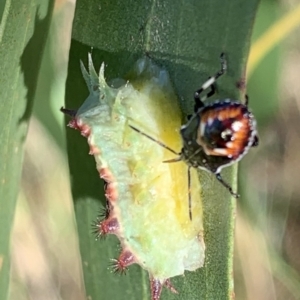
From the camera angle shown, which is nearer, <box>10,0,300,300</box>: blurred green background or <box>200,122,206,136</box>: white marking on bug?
<box>200,122,206,136</box>: white marking on bug

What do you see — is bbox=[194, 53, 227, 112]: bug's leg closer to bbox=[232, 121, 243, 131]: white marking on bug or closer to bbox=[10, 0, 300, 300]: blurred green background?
bbox=[232, 121, 243, 131]: white marking on bug

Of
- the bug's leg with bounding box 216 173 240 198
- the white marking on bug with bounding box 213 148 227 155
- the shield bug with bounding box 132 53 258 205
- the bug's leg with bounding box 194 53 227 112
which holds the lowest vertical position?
the bug's leg with bounding box 216 173 240 198

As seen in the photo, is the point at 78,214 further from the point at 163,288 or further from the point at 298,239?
the point at 298,239

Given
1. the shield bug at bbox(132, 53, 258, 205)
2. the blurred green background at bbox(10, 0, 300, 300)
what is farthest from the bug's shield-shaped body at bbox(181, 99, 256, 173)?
the blurred green background at bbox(10, 0, 300, 300)

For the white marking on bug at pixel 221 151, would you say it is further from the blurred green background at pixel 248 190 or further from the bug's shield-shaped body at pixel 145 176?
the blurred green background at pixel 248 190

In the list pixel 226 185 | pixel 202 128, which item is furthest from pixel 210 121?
pixel 226 185

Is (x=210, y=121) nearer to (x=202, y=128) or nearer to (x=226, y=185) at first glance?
(x=202, y=128)

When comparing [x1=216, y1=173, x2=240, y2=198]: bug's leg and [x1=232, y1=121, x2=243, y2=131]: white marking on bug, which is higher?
[x1=232, y1=121, x2=243, y2=131]: white marking on bug

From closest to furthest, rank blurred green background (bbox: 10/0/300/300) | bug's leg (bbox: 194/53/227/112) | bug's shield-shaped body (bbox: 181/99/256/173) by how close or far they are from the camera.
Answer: bug's leg (bbox: 194/53/227/112) < bug's shield-shaped body (bbox: 181/99/256/173) < blurred green background (bbox: 10/0/300/300)
